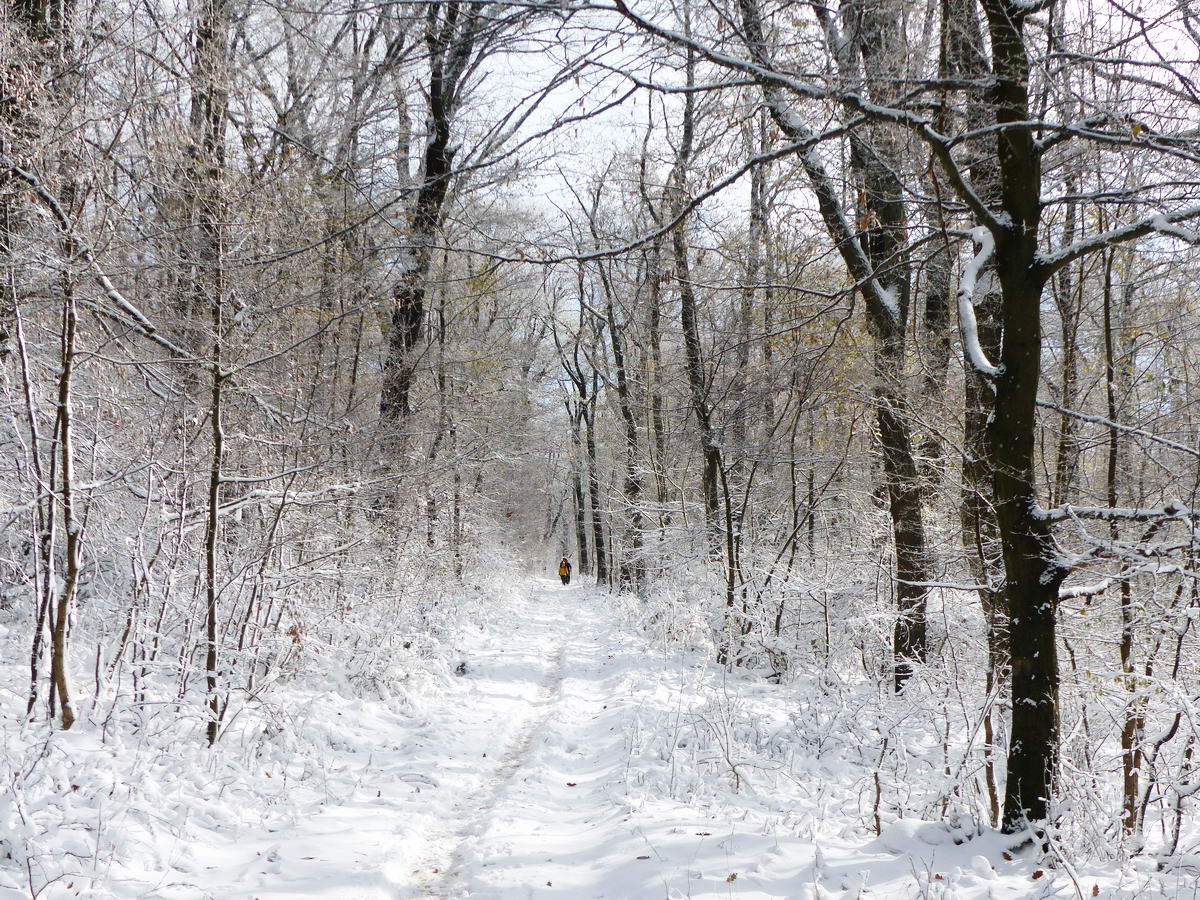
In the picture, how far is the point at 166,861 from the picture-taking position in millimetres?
3961

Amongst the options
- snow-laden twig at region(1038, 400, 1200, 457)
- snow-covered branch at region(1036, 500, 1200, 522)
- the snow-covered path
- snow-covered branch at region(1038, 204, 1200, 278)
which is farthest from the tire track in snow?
snow-covered branch at region(1038, 204, 1200, 278)

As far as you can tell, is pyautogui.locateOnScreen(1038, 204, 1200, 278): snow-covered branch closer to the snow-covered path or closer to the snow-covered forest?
the snow-covered forest

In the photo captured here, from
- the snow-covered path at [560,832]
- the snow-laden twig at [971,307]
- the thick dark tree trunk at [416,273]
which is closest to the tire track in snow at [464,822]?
the snow-covered path at [560,832]

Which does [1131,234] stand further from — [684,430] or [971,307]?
[684,430]

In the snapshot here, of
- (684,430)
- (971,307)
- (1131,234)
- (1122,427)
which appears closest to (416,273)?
(684,430)

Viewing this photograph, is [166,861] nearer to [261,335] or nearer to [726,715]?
[261,335]

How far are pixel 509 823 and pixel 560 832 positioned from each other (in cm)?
39

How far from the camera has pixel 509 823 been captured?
16.5ft

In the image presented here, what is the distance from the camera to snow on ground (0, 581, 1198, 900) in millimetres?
3793

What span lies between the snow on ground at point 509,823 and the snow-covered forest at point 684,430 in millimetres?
38

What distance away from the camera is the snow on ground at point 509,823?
3.79 m

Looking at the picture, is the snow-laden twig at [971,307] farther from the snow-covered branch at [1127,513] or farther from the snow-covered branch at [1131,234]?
→ the snow-covered branch at [1127,513]

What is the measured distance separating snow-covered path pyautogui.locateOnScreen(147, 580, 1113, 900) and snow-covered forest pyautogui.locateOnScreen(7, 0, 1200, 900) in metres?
0.04

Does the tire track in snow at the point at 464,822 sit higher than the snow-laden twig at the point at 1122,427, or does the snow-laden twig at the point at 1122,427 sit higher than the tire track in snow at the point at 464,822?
the snow-laden twig at the point at 1122,427
